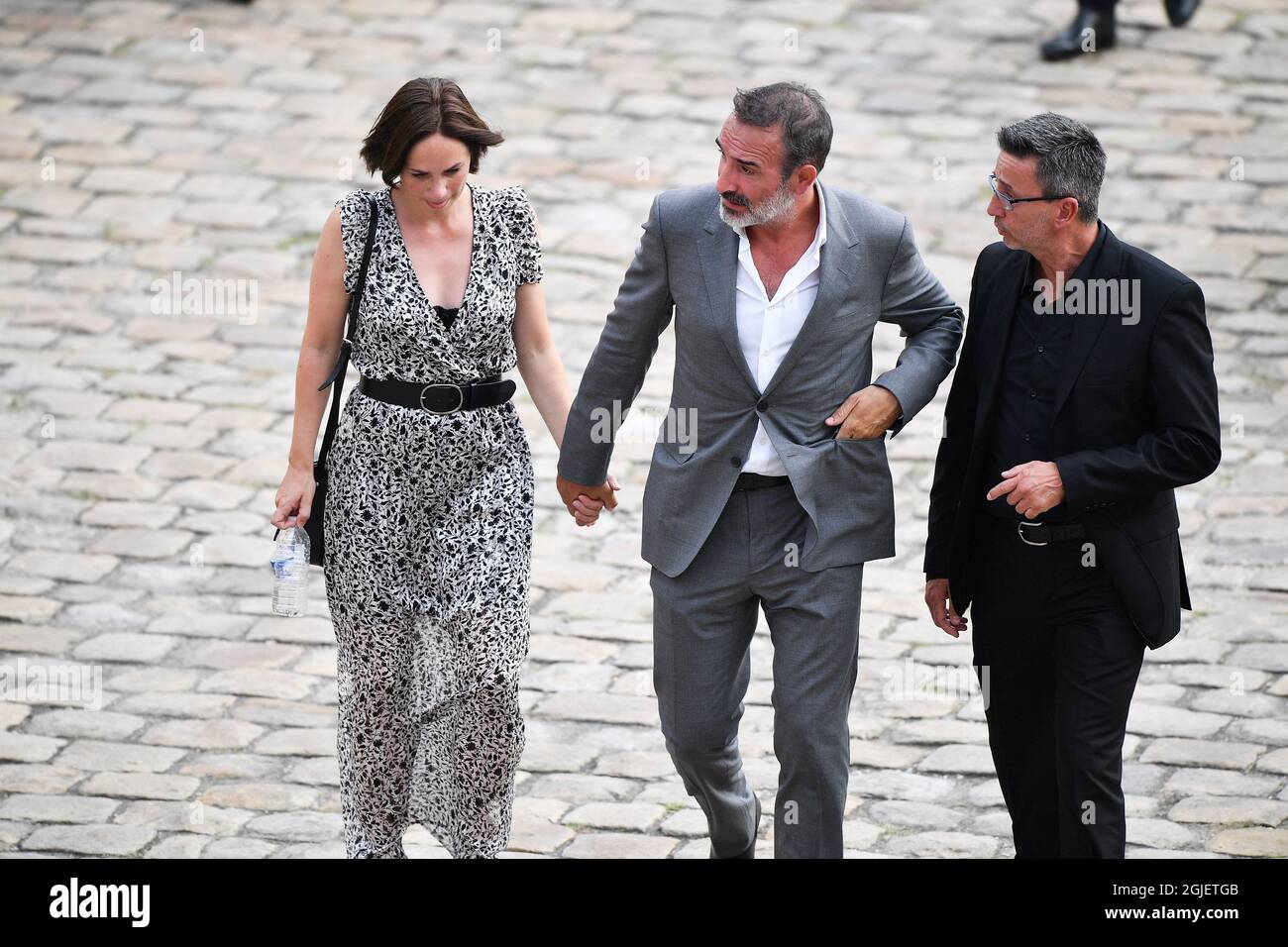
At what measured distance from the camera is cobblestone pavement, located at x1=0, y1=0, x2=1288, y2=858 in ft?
19.8

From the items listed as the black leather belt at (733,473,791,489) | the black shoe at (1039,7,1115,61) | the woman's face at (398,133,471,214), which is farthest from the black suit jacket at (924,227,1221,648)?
the black shoe at (1039,7,1115,61)

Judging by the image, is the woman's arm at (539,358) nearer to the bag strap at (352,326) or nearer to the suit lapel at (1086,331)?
the bag strap at (352,326)

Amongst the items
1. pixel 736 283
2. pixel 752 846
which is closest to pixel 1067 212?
pixel 736 283

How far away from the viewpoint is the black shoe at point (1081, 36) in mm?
12672

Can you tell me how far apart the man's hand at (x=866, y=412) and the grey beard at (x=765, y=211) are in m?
0.50

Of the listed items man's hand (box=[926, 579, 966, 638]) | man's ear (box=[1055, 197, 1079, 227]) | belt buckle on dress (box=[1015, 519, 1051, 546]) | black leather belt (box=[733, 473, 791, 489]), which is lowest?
man's hand (box=[926, 579, 966, 638])

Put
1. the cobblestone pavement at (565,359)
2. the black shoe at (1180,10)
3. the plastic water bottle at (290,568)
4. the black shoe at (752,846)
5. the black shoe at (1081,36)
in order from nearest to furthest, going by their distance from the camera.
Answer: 1. the plastic water bottle at (290,568)
2. the black shoe at (752,846)
3. the cobblestone pavement at (565,359)
4. the black shoe at (1081,36)
5. the black shoe at (1180,10)

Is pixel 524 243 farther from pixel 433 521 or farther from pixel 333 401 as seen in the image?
pixel 433 521

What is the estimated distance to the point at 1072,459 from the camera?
460cm

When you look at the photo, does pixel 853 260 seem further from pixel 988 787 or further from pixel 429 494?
pixel 988 787

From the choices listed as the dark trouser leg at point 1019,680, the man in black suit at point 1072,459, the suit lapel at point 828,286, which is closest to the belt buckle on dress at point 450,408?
the suit lapel at point 828,286

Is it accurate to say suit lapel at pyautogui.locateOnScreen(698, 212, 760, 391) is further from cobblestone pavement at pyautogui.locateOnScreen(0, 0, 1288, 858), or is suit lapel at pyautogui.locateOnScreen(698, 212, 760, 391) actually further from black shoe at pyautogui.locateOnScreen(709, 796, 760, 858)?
cobblestone pavement at pyautogui.locateOnScreen(0, 0, 1288, 858)

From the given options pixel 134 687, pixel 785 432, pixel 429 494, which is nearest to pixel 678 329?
pixel 785 432

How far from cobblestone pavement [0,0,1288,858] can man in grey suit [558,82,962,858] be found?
39.9 inches
